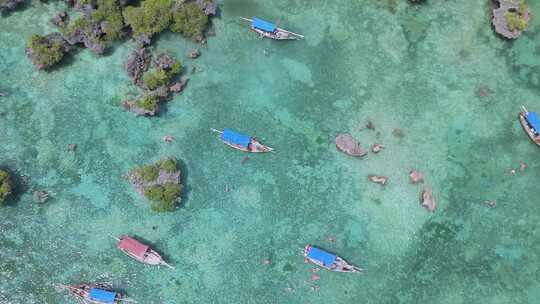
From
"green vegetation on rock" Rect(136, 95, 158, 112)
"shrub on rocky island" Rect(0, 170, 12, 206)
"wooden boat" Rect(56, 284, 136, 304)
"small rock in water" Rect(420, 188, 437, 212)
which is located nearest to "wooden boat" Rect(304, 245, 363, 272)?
"small rock in water" Rect(420, 188, 437, 212)

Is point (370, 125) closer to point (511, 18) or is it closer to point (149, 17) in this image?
point (511, 18)

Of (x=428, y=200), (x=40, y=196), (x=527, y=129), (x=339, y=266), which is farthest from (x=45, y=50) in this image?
(x=527, y=129)

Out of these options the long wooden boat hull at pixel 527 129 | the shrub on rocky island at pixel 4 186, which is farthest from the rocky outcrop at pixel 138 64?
the long wooden boat hull at pixel 527 129

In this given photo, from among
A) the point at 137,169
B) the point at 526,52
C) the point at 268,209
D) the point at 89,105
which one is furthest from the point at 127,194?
the point at 526,52

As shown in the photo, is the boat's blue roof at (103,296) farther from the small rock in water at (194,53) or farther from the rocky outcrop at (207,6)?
the rocky outcrop at (207,6)

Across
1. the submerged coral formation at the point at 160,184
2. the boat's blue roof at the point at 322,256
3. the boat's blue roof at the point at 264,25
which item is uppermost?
the boat's blue roof at the point at 264,25

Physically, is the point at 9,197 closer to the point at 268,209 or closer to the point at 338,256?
the point at 268,209
